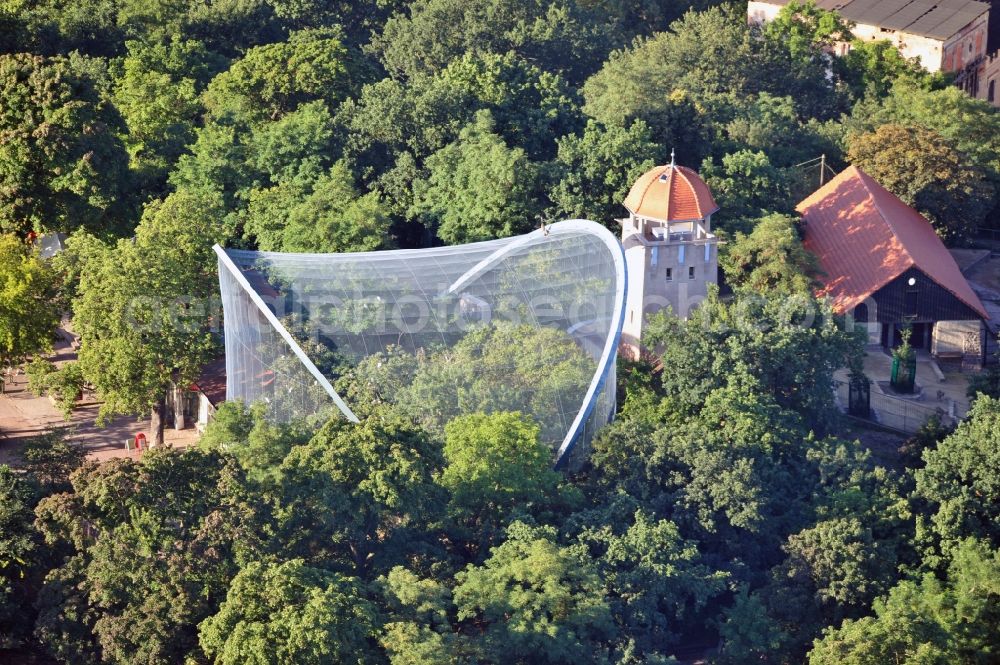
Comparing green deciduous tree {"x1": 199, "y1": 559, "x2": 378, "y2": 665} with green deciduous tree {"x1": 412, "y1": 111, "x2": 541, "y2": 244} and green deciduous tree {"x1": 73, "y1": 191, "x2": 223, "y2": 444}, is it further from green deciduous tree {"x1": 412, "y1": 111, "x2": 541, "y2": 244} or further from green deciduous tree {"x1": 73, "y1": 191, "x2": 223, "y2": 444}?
green deciduous tree {"x1": 412, "y1": 111, "x2": 541, "y2": 244}

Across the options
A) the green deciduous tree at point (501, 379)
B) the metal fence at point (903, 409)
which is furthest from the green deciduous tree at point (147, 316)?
the metal fence at point (903, 409)

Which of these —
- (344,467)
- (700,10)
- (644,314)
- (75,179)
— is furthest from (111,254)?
(700,10)

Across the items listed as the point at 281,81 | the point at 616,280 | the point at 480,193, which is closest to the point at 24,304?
the point at 480,193

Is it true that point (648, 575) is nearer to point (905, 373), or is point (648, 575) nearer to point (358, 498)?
point (358, 498)

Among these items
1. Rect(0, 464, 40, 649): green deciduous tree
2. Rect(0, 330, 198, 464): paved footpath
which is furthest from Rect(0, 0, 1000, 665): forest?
Rect(0, 330, 198, 464): paved footpath

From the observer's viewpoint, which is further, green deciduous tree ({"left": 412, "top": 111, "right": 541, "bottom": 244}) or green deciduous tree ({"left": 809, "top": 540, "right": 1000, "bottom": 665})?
green deciduous tree ({"left": 412, "top": 111, "right": 541, "bottom": 244})

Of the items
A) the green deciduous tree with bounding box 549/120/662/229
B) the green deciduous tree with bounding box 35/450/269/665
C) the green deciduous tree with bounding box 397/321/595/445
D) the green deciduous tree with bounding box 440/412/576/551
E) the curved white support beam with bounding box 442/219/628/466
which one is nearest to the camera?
the green deciduous tree with bounding box 35/450/269/665

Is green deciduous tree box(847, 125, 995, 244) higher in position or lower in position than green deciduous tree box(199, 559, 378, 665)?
higher

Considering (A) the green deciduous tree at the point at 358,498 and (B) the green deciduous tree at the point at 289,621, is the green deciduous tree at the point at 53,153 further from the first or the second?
(B) the green deciduous tree at the point at 289,621
